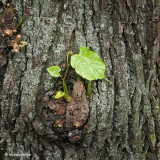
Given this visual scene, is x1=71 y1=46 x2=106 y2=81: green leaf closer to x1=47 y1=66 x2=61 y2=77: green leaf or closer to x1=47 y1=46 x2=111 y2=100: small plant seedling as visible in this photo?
A: x1=47 y1=46 x2=111 y2=100: small plant seedling

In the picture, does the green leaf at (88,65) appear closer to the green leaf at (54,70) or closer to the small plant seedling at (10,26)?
the green leaf at (54,70)

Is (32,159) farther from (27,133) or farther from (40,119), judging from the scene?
(40,119)

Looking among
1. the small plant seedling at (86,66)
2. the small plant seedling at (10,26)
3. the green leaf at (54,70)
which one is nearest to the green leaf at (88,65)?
the small plant seedling at (86,66)

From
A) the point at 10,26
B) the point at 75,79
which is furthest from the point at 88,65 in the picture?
the point at 10,26

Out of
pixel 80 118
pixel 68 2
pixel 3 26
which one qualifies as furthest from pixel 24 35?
pixel 80 118

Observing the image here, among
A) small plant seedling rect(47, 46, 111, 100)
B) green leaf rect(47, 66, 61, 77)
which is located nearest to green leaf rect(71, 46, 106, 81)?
small plant seedling rect(47, 46, 111, 100)

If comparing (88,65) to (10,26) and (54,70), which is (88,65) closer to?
(54,70)
